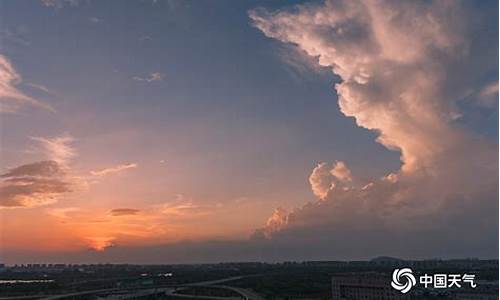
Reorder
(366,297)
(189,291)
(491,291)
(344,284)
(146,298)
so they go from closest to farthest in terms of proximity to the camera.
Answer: (491,291), (366,297), (344,284), (146,298), (189,291)

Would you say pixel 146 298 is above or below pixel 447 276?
below

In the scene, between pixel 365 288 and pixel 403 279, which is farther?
pixel 365 288

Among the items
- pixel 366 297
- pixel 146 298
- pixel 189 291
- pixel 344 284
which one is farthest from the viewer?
pixel 189 291

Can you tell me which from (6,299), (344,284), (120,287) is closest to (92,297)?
(6,299)

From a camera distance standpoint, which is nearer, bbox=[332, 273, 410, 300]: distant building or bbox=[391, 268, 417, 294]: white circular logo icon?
bbox=[391, 268, 417, 294]: white circular logo icon

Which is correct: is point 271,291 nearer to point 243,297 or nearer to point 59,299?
point 243,297

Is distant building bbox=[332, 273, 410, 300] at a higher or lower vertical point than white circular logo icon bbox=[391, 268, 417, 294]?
lower

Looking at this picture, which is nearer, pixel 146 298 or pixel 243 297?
pixel 243 297

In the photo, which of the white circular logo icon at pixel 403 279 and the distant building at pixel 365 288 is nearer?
the white circular logo icon at pixel 403 279
